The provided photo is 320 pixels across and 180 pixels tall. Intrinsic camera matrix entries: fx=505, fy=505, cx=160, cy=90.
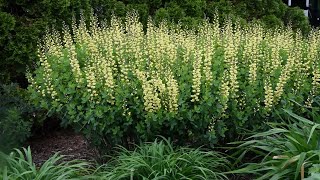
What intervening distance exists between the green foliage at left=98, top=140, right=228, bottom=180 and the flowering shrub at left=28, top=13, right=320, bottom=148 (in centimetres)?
19

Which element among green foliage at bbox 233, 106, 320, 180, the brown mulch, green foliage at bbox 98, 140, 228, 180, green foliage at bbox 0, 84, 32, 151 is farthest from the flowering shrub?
the brown mulch

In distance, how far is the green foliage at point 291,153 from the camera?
321cm

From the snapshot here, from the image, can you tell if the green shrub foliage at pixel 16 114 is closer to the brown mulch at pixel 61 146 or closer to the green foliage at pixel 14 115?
the green foliage at pixel 14 115

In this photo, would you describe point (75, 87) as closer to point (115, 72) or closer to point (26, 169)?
point (115, 72)

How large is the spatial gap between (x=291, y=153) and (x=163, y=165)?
864mm

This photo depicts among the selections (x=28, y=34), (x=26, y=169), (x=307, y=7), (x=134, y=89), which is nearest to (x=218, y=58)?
(x=134, y=89)

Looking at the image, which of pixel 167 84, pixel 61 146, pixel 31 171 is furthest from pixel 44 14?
pixel 31 171

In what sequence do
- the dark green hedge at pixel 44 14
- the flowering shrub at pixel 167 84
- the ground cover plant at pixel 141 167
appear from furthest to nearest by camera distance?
the dark green hedge at pixel 44 14, the flowering shrub at pixel 167 84, the ground cover plant at pixel 141 167

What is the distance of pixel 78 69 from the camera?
3.83 metres

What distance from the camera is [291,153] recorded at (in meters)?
3.38

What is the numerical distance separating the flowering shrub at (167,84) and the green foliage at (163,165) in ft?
0.63

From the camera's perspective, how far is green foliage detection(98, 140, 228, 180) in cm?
340

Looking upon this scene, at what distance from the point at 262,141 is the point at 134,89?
3.30 feet

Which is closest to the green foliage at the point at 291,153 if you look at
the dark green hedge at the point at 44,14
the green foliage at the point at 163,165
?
the green foliage at the point at 163,165
